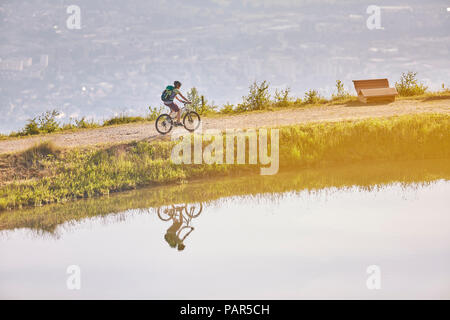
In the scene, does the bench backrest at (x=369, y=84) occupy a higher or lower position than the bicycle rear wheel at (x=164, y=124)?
higher

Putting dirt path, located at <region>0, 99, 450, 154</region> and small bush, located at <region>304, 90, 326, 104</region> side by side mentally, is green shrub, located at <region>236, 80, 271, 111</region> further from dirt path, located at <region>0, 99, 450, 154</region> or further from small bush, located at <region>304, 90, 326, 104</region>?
small bush, located at <region>304, 90, 326, 104</region>

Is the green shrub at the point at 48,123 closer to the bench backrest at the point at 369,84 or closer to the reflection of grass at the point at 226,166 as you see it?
the reflection of grass at the point at 226,166

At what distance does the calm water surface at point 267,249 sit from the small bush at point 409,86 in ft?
44.5

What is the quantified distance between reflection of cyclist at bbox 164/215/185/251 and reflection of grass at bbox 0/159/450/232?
6.42 feet

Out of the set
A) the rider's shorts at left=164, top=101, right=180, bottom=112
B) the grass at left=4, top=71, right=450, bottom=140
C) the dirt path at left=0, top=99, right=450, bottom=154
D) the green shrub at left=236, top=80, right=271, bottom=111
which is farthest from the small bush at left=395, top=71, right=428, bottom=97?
the rider's shorts at left=164, top=101, right=180, bottom=112

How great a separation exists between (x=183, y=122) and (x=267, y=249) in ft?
33.8

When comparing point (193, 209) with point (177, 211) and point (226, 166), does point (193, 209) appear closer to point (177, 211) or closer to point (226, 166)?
point (177, 211)

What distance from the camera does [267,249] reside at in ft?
36.7

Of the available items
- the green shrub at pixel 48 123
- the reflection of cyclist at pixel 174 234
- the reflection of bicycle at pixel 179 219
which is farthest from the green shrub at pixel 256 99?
the reflection of cyclist at pixel 174 234

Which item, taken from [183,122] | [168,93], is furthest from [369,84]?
[168,93]

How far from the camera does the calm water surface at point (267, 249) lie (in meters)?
9.41

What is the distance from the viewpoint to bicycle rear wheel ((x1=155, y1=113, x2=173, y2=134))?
67.8ft
